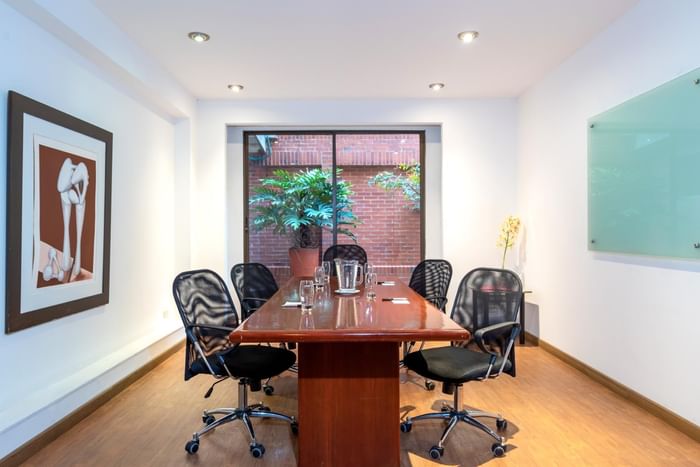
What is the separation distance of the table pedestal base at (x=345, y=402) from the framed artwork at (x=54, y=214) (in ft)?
5.67

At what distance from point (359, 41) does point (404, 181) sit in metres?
2.34

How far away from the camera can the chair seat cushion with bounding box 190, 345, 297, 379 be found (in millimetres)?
2363

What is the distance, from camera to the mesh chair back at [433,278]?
3.88m

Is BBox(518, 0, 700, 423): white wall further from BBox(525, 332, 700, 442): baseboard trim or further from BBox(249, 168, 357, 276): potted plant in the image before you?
BBox(249, 168, 357, 276): potted plant

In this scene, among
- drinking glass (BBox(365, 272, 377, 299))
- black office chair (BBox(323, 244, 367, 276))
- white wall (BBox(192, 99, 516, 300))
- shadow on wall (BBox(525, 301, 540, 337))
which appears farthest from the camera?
white wall (BBox(192, 99, 516, 300))

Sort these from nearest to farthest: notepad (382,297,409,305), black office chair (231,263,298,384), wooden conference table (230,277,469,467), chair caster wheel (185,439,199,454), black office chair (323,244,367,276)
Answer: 1. wooden conference table (230,277,469,467)
2. chair caster wheel (185,439,199,454)
3. notepad (382,297,409,305)
4. black office chair (231,263,298,384)
5. black office chair (323,244,367,276)

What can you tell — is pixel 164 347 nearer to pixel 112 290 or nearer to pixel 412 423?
pixel 112 290

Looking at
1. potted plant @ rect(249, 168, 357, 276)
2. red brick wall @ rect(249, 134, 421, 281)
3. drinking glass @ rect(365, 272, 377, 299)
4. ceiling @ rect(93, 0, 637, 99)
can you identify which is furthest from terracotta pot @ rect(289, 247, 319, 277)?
drinking glass @ rect(365, 272, 377, 299)

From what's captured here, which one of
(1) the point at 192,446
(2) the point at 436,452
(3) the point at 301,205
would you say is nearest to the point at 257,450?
(1) the point at 192,446

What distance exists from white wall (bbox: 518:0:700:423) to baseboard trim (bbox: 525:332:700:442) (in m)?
0.05

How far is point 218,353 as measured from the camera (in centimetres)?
244

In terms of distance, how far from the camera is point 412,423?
270 cm

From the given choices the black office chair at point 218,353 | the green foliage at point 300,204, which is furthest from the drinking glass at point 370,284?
the green foliage at point 300,204

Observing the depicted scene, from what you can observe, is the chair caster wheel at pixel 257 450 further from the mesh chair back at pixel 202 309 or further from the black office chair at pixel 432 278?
the black office chair at pixel 432 278
